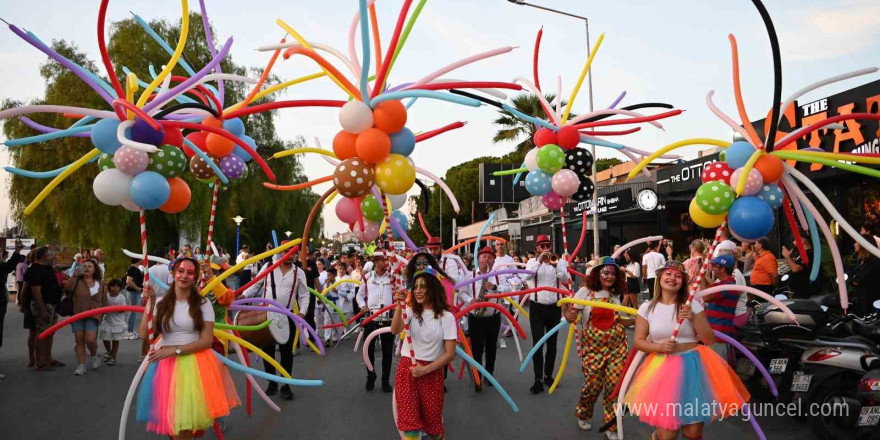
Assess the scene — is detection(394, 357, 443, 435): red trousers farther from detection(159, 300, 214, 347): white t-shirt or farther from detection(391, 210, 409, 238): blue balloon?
detection(391, 210, 409, 238): blue balloon

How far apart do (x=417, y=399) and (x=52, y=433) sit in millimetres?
3969

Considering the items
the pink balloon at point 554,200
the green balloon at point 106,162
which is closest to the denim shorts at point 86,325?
the green balloon at point 106,162

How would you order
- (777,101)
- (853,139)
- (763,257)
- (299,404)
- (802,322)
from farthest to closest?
(853,139) → (763,257) → (299,404) → (802,322) → (777,101)

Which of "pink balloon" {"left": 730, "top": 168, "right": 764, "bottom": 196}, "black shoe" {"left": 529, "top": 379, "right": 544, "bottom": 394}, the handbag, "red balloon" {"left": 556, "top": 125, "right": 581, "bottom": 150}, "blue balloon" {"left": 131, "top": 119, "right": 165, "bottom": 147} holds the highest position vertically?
"red balloon" {"left": 556, "top": 125, "right": 581, "bottom": 150}

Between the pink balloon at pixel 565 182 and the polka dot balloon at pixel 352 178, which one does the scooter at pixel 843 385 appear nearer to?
the pink balloon at pixel 565 182

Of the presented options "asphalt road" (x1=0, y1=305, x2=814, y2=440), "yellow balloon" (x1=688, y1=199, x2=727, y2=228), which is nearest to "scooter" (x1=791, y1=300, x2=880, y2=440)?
"asphalt road" (x1=0, y1=305, x2=814, y2=440)

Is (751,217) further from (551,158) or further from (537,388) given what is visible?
(537,388)

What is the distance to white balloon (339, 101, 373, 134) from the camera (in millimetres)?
5355

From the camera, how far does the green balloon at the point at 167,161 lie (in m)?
5.42

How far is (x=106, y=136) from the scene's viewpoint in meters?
5.12

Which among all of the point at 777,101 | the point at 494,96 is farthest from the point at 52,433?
the point at 777,101

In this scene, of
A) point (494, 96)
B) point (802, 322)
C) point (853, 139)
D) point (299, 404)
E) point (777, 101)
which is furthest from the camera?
point (853, 139)

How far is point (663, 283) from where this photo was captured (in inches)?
195

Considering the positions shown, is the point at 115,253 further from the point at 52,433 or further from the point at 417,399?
the point at 417,399
